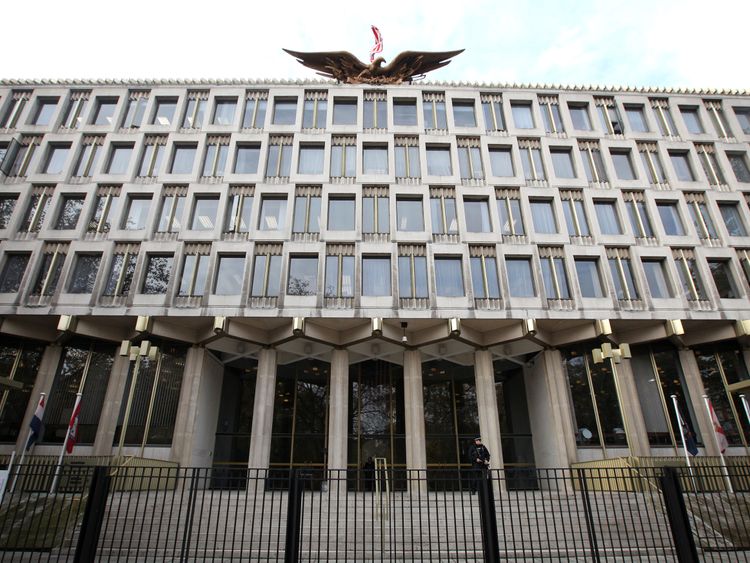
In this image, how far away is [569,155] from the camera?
28.4 metres

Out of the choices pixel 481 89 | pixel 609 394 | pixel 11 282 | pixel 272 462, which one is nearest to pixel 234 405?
pixel 272 462

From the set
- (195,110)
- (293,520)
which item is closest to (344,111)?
(195,110)

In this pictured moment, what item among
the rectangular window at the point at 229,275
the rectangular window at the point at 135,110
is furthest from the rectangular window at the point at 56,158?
the rectangular window at the point at 229,275

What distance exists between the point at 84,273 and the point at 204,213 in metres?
6.89

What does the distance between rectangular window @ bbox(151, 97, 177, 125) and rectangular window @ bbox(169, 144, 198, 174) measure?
2.03 meters

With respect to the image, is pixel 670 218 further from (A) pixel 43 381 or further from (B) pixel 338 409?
(A) pixel 43 381

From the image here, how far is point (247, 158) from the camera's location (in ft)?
91.8

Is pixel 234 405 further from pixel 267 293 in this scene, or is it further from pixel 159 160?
pixel 159 160

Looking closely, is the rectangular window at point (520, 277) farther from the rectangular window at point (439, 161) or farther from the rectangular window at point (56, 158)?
the rectangular window at point (56, 158)

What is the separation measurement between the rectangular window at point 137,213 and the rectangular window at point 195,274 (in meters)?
3.56

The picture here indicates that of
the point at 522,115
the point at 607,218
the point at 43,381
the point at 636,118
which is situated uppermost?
the point at 522,115

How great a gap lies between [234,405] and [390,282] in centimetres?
1143

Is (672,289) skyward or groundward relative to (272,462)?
skyward

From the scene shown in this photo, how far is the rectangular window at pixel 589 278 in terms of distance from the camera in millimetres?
24703
